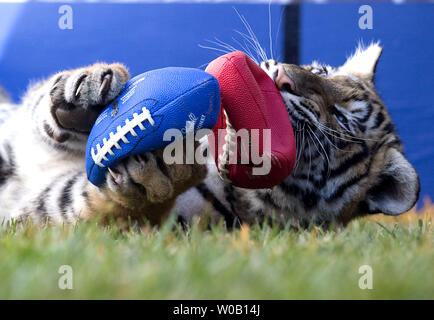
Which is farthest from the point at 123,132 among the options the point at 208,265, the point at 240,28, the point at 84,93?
the point at 240,28

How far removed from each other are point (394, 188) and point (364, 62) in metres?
0.86

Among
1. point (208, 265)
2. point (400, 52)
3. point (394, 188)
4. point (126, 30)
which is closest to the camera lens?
point (208, 265)

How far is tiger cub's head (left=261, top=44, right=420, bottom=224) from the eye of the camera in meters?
2.25

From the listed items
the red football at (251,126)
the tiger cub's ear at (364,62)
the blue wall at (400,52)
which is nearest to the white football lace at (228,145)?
the red football at (251,126)

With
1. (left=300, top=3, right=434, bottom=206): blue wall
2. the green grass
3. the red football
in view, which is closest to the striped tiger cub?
the red football

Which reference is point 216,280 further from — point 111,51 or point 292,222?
point 111,51

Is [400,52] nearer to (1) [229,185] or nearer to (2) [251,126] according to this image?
(1) [229,185]

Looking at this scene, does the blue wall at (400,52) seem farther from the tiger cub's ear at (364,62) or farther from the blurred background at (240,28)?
the tiger cub's ear at (364,62)

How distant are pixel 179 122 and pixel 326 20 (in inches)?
106

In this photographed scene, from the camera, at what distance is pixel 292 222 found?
93.3 inches

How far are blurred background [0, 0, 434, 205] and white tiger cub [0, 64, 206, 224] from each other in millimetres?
1282

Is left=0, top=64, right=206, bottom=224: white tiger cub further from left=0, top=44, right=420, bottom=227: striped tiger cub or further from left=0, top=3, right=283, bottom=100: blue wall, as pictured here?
left=0, top=3, right=283, bottom=100: blue wall

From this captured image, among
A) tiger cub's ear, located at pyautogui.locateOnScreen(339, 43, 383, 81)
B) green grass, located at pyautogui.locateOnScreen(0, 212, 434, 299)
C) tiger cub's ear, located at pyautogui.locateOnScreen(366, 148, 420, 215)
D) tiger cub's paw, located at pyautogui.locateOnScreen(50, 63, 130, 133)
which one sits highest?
tiger cub's ear, located at pyautogui.locateOnScreen(339, 43, 383, 81)

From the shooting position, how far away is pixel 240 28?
12.1 ft
